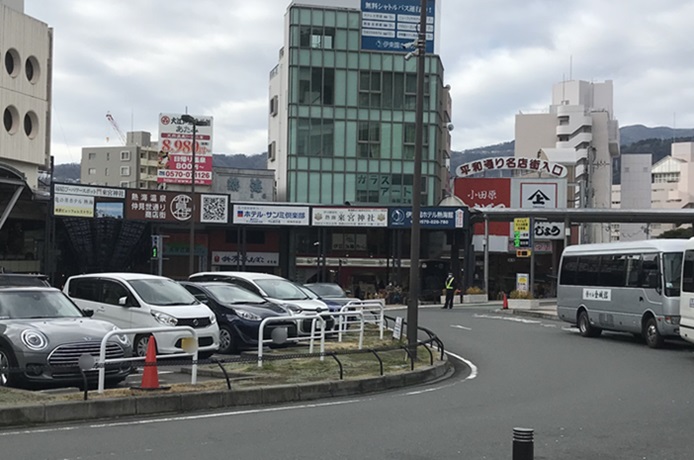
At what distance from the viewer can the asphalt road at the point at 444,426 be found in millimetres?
9141

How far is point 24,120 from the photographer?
48.1 meters

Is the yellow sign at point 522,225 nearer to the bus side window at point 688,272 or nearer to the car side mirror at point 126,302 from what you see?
the bus side window at point 688,272

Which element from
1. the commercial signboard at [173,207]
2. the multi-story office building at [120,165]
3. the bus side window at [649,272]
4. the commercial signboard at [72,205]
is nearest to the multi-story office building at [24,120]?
the commercial signboard at [72,205]

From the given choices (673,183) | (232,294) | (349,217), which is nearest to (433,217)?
(349,217)

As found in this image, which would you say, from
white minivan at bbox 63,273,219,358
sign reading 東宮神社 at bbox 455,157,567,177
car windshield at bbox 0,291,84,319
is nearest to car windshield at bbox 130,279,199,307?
white minivan at bbox 63,273,219,358

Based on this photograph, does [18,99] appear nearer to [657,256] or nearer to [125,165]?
[657,256]

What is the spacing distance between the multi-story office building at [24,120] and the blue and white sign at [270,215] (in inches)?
442

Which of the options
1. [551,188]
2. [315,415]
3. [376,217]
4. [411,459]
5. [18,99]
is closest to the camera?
[411,459]

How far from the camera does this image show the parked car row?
12.3 meters

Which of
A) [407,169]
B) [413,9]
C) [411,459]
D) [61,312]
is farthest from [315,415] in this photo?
[407,169]

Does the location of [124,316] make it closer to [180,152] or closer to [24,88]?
[24,88]

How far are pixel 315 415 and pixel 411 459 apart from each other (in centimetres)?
305

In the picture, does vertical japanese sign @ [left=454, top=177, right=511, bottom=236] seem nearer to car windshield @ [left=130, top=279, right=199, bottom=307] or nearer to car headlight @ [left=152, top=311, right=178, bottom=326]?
car windshield @ [left=130, top=279, right=199, bottom=307]

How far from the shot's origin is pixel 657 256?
74.2ft
